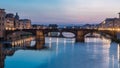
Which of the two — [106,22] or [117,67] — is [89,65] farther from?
[106,22]

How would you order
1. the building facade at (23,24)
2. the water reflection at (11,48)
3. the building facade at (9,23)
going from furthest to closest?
the building facade at (23,24) → the building facade at (9,23) → the water reflection at (11,48)

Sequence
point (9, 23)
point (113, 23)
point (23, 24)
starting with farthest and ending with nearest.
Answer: point (23, 24), point (113, 23), point (9, 23)

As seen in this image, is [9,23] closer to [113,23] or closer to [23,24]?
[23,24]

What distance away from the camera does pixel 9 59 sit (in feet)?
157

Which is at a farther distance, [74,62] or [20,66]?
[74,62]

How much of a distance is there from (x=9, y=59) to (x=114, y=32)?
5588 centimetres

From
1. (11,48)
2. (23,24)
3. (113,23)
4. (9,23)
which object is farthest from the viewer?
(23,24)

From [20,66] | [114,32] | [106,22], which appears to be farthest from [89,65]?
[106,22]

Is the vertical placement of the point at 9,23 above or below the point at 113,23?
above

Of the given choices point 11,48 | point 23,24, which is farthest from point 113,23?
point 11,48

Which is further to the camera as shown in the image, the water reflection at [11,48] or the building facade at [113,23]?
the building facade at [113,23]

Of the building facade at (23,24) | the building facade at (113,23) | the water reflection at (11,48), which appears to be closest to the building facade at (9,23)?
the building facade at (23,24)

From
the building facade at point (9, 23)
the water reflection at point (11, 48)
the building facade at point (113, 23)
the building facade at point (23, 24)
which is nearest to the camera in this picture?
the water reflection at point (11, 48)

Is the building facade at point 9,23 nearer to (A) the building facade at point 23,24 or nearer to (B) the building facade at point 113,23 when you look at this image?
(A) the building facade at point 23,24
